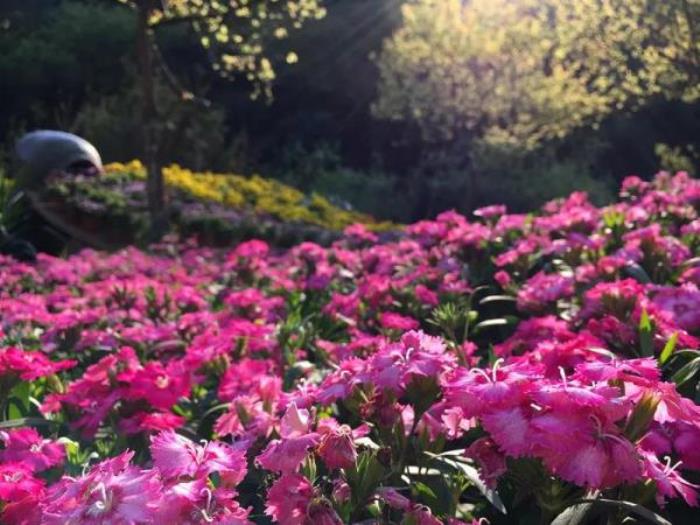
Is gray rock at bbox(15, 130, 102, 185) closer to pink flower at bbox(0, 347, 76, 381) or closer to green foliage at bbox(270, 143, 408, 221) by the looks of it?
green foliage at bbox(270, 143, 408, 221)

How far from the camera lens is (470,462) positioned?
1.96m

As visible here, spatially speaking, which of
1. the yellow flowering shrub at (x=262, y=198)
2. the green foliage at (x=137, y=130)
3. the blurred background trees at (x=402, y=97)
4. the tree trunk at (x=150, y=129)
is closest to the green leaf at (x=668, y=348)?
the blurred background trees at (x=402, y=97)

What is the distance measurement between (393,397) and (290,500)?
0.40 meters

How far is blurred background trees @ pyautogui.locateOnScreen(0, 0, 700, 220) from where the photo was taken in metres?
14.2

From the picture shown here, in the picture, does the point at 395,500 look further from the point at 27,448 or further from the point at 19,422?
the point at 19,422

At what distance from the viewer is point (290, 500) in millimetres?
1416

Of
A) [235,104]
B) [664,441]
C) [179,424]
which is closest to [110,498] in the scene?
[664,441]

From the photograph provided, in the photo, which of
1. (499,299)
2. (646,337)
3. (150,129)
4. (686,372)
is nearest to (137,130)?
(150,129)

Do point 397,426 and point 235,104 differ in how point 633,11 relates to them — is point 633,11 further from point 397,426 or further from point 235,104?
point 235,104

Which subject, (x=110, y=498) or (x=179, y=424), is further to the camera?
(x=179, y=424)

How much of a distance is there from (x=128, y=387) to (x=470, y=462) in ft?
3.15

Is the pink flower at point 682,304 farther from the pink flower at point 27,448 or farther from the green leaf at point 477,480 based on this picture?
the pink flower at point 27,448

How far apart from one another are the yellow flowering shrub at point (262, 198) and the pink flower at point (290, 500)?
9736mm

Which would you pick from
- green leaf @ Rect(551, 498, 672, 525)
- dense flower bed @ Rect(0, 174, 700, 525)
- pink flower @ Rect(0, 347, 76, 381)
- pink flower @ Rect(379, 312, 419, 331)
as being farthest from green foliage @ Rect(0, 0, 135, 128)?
green leaf @ Rect(551, 498, 672, 525)
